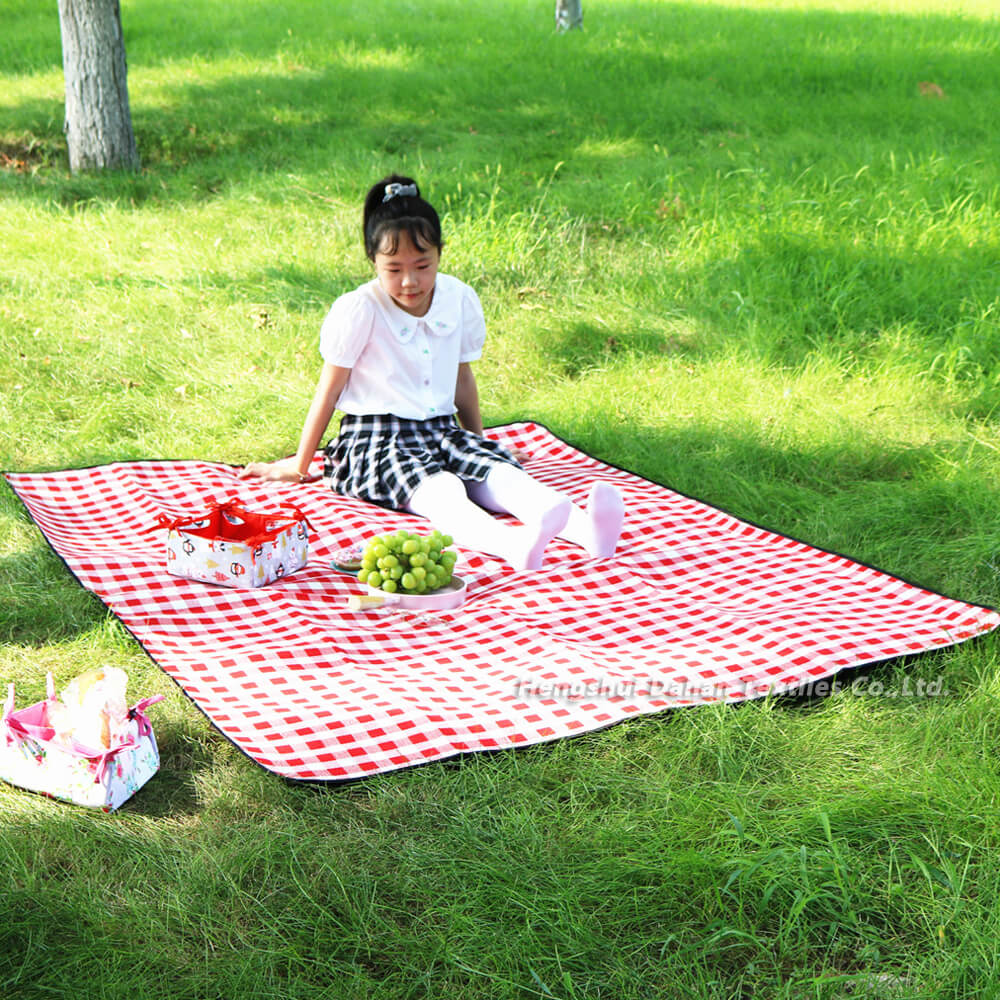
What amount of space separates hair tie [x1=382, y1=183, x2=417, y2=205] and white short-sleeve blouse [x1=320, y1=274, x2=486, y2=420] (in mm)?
349

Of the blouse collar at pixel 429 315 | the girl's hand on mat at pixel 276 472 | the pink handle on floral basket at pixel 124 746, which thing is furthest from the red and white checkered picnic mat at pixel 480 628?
the blouse collar at pixel 429 315

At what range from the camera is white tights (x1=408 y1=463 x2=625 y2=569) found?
354 cm

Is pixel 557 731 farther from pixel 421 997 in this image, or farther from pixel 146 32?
pixel 146 32

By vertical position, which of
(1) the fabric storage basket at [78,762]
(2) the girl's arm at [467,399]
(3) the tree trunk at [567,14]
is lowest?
(1) the fabric storage basket at [78,762]

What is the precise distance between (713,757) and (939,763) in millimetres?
490

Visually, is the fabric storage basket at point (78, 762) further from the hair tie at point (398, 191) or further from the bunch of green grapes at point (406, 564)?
the hair tie at point (398, 191)

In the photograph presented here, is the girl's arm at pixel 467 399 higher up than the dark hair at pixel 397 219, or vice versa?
the dark hair at pixel 397 219

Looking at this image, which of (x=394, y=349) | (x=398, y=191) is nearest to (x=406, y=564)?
(x=394, y=349)

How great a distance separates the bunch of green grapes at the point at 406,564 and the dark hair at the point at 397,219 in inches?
42.2

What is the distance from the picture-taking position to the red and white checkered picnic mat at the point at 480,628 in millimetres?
2744

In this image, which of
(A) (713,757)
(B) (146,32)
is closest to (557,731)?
(A) (713,757)

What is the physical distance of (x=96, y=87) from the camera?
8297 millimetres

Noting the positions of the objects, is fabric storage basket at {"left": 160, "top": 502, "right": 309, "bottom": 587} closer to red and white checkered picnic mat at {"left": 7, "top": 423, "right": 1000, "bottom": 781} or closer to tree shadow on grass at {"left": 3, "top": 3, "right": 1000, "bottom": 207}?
red and white checkered picnic mat at {"left": 7, "top": 423, "right": 1000, "bottom": 781}

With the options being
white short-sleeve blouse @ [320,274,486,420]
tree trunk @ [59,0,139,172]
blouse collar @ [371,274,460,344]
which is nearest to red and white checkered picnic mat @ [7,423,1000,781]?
white short-sleeve blouse @ [320,274,486,420]
